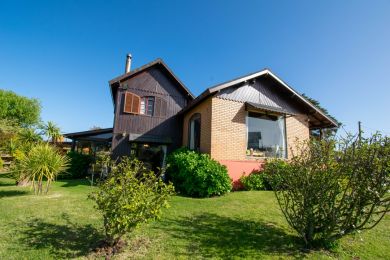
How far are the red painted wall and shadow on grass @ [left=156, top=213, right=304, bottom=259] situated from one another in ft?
14.1

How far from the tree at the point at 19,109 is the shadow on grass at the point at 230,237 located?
144ft

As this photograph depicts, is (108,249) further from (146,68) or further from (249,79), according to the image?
(146,68)

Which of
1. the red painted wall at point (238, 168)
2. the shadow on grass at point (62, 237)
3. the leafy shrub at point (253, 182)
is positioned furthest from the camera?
the red painted wall at point (238, 168)

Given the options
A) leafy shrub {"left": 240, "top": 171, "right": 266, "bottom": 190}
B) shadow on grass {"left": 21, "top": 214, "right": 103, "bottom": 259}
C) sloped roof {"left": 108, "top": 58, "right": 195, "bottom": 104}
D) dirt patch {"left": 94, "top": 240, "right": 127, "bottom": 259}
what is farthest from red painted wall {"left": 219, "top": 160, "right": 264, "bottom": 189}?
sloped roof {"left": 108, "top": 58, "right": 195, "bottom": 104}

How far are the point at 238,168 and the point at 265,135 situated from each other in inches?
116

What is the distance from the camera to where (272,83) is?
505 inches

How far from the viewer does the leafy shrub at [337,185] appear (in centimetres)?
368

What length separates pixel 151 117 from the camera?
599 inches

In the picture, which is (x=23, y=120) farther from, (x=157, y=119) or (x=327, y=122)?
(x=327, y=122)

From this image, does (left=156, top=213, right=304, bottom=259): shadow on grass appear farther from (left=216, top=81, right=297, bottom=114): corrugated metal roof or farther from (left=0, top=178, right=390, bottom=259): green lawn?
(left=216, top=81, right=297, bottom=114): corrugated metal roof

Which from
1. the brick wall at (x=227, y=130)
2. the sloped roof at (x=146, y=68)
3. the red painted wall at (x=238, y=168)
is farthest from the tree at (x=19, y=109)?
the red painted wall at (x=238, y=168)

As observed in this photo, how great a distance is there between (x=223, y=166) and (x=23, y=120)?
45589mm

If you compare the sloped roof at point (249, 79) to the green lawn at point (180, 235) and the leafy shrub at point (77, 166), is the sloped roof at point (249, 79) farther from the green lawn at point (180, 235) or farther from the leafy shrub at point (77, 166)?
the leafy shrub at point (77, 166)

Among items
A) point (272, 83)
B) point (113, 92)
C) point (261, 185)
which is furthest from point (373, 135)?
point (113, 92)
